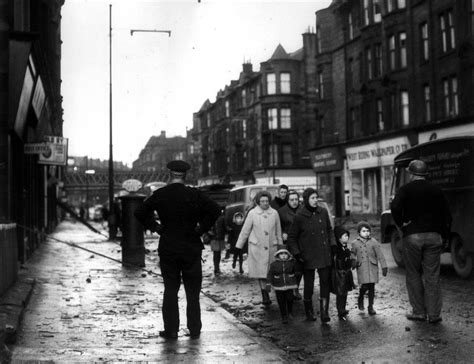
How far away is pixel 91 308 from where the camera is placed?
10.9 metres

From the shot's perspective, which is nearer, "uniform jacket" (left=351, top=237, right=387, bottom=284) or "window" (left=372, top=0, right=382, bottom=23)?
"uniform jacket" (left=351, top=237, right=387, bottom=284)

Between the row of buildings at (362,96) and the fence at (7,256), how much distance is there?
25880 millimetres

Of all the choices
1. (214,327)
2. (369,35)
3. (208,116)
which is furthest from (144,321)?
(208,116)

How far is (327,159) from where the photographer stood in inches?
2052

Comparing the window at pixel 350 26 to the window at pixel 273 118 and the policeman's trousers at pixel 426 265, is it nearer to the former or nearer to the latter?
the window at pixel 273 118

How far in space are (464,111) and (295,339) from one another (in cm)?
2758

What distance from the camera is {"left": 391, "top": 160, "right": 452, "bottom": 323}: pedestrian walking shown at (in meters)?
9.12

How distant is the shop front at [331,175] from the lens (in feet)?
166

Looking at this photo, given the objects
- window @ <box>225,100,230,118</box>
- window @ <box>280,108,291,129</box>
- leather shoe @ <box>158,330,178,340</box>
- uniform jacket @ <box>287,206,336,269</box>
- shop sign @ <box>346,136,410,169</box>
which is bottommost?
leather shoe @ <box>158,330,178,340</box>

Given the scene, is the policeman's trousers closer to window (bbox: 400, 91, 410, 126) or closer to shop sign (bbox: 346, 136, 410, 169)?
shop sign (bbox: 346, 136, 410, 169)

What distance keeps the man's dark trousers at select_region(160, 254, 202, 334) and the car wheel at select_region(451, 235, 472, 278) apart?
23.6 ft

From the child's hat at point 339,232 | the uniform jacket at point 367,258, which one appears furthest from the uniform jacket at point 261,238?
the child's hat at point 339,232

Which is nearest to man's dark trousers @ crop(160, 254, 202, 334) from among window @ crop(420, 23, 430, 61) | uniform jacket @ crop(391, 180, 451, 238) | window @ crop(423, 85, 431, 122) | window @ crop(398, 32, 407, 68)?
uniform jacket @ crop(391, 180, 451, 238)

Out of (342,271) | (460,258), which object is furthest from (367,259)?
(460,258)
